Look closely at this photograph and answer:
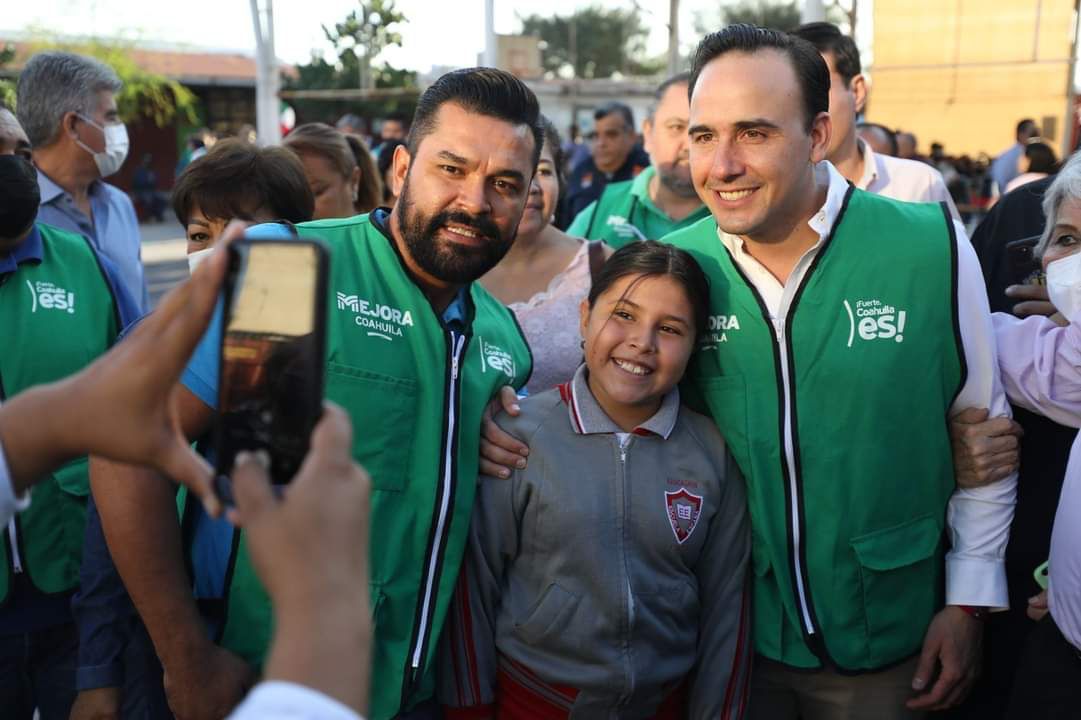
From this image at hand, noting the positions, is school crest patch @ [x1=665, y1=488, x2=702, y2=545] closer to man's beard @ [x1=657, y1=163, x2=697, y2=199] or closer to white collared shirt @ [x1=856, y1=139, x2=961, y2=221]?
white collared shirt @ [x1=856, y1=139, x2=961, y2=221]

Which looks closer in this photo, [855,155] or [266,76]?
[855,155]

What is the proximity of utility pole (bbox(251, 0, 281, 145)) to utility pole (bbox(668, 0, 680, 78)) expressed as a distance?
6.63 m

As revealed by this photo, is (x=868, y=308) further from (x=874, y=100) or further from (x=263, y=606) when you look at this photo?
(x=874, y=100)

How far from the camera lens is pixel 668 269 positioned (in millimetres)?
2592

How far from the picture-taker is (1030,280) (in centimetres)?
289

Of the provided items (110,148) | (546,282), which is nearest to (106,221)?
(110,148)

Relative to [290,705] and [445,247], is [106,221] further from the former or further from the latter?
[290,705]

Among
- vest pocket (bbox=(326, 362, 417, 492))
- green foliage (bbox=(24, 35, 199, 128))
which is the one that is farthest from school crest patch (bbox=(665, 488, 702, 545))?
green foliage (bbox=(24, 35, 199, 128))

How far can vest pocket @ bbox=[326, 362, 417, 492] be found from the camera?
7.16ft

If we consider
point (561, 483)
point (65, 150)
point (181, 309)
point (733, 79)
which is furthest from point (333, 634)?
point (65, 150)

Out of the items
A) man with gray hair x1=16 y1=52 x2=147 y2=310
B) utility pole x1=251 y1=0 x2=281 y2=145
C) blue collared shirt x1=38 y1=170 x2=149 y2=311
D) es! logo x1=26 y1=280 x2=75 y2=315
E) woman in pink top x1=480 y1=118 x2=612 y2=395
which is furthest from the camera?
utility pole x1=251 y1=0 x2=281 y2=145

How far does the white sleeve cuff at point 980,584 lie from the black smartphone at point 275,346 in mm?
2003

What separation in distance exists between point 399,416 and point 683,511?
764mm

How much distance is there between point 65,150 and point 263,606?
3.18 m
